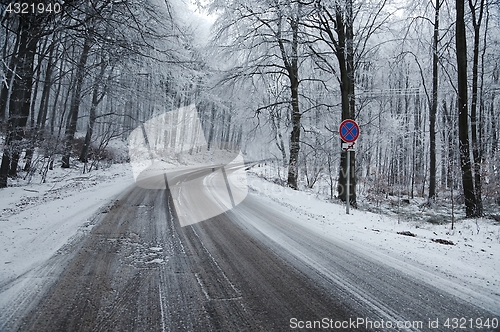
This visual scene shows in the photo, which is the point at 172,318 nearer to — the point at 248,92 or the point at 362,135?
the point at 248,92

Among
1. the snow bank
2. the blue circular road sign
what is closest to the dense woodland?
the blue circular road sign

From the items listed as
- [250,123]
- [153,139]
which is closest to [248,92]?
[250,123]

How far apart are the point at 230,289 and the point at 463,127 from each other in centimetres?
926

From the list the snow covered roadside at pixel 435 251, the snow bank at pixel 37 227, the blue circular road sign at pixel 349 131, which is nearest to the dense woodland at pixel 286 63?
the blue circular road sign at pixel 349 131

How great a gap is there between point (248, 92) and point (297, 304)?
1373 centimetres

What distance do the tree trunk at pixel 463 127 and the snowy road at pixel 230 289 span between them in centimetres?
627

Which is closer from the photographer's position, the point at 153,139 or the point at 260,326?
the point at 260,326

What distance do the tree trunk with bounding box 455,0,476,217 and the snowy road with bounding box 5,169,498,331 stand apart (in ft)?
20.6

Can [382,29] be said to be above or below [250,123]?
above

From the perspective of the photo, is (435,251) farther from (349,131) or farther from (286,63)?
(286,63)

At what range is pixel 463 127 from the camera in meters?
8.47

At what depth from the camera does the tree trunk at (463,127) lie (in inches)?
320

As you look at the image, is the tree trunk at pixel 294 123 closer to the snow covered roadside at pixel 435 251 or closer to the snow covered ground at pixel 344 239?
the snow covered ground at pixel 344 239

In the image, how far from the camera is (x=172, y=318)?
220 cm
